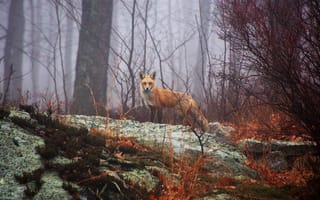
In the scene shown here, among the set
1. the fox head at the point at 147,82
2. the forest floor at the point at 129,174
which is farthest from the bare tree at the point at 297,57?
the fox head at the point at 147,82

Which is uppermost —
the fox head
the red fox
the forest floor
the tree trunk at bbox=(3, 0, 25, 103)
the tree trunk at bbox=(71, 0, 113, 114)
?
Result: the tree trunk at bbox=(3, 0, 25, 103)

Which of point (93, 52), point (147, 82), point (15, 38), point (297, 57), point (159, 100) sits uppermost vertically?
point (15, 38)

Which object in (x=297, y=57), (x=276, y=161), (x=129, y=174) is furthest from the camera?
(x=276, y=161)

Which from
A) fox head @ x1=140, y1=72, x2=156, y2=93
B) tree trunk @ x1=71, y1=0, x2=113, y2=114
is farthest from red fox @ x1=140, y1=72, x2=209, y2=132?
tree trunk @ x1=71, y1=0, x2=113, y2=114

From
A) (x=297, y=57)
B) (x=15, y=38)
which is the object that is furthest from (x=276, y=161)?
(x=15, y=38)

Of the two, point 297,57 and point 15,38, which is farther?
point 15,38

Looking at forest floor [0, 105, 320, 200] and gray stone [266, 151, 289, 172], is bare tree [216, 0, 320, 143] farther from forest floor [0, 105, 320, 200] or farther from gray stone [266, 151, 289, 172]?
gray stone [266, 151, 289, 172]

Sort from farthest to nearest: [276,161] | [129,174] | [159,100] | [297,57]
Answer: [159,100], [276,161], [297,57], [129,174]

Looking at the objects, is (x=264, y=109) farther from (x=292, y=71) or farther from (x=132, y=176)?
(x=132, y=176)

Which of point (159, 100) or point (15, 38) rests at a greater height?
point (15, 38)

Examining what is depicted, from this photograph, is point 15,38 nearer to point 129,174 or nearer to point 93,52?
point 93,52

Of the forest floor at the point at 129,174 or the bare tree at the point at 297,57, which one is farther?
the bare tree at the point at 297,57

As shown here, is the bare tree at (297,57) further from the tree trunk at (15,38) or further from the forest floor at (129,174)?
the tree trunk at (15,38)

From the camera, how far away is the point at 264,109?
19.1ft
